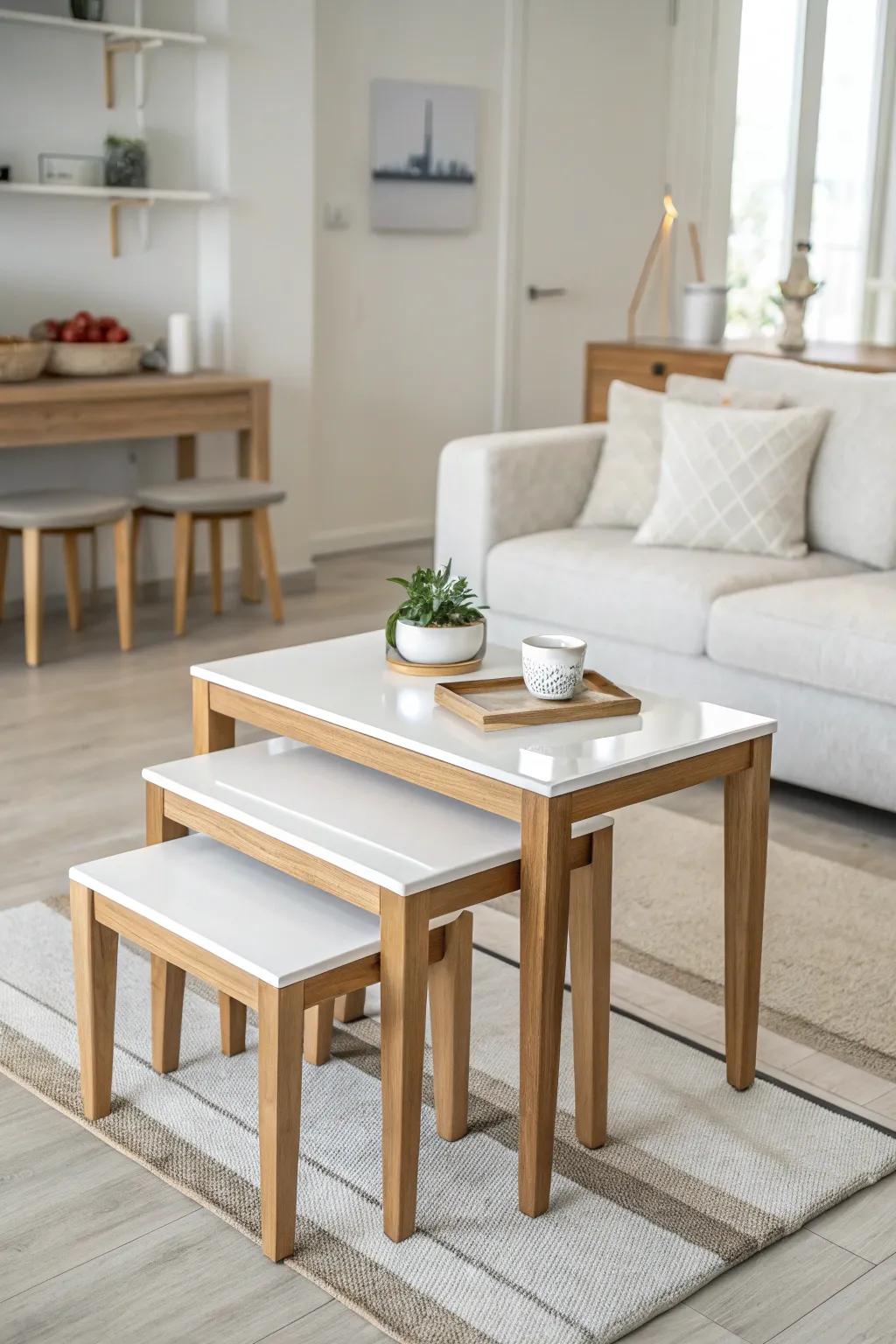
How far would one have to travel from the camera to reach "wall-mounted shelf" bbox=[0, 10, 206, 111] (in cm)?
439

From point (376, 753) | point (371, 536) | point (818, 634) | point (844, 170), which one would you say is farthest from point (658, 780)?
point (844, 170)

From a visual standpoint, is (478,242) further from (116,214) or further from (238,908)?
(238,908)

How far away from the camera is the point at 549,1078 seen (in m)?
1.75

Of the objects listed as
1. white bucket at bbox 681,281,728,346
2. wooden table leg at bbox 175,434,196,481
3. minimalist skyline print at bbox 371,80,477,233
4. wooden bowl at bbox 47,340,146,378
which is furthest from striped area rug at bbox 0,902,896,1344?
minimalist skyline print at bbox 371,80,477,233

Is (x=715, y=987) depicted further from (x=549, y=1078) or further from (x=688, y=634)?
(x=688, y=634)

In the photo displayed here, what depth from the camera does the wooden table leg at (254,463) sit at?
4871 millimetres

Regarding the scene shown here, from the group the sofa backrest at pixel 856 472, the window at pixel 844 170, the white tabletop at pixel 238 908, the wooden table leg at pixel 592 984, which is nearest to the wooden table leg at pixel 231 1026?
the white tabletop at pixel 238 908

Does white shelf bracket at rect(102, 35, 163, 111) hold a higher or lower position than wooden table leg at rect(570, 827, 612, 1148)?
higher

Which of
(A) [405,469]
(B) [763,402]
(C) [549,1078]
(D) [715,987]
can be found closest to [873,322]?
(A) [405,469]

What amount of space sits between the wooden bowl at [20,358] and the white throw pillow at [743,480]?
1881 mm

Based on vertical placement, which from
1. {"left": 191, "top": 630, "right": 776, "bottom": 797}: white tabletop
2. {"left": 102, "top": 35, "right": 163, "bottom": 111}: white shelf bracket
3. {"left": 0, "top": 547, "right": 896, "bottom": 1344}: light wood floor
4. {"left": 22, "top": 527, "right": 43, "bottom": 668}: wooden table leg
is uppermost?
{"left": 102, "top": 35, "right": 163, "bottom": 111}: white shelf bracket

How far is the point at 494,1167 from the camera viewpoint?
6.29 feet

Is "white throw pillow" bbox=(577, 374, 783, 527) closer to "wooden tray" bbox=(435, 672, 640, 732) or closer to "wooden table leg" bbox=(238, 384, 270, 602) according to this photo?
"wooden table leg" bbox=(238, 384, 270, 602)

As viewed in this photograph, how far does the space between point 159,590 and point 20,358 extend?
3.62 feet
